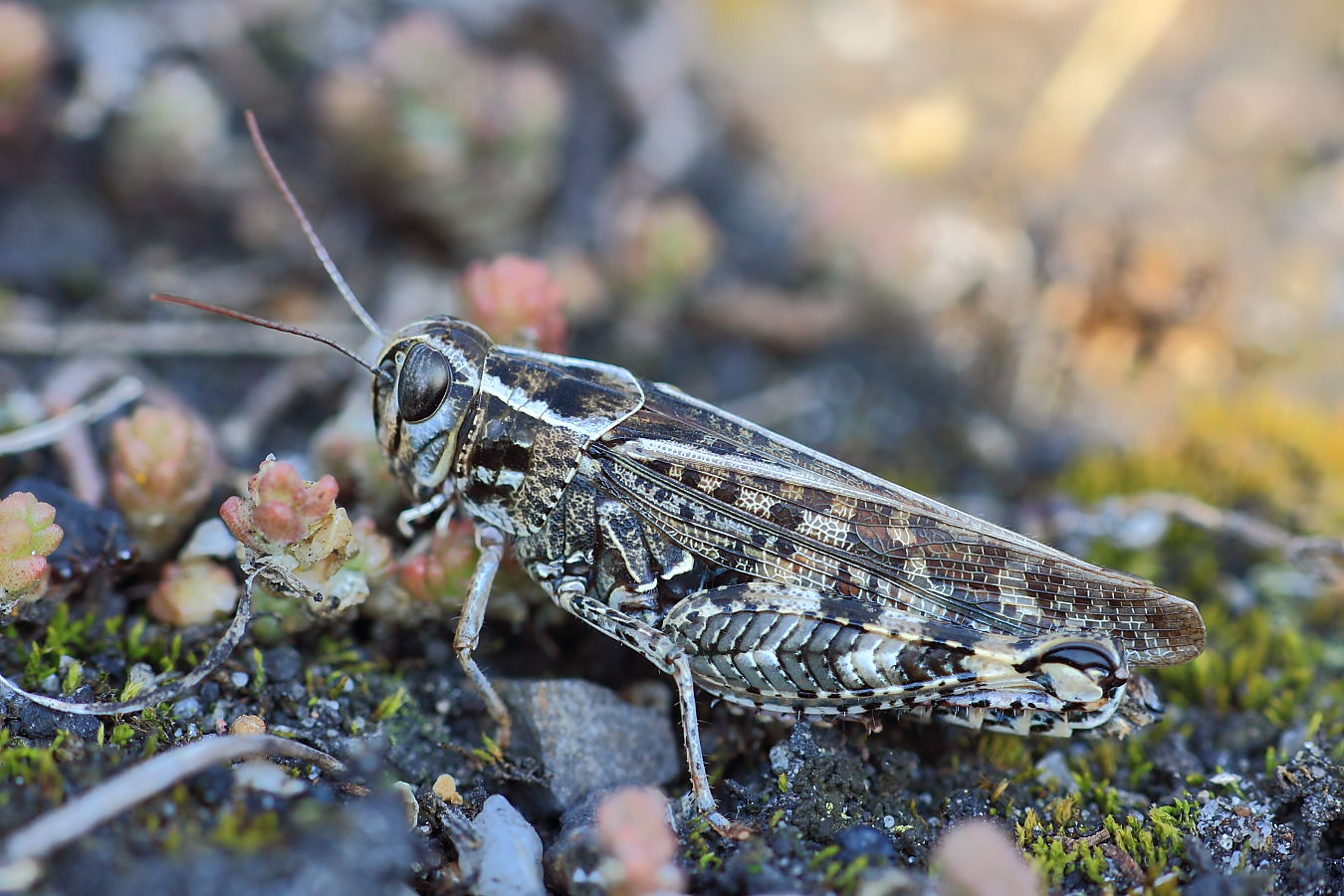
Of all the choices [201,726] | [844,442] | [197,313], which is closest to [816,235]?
[844,442]

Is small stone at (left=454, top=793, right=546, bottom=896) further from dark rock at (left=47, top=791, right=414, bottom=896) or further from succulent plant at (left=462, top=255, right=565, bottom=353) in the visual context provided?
succulent plant at (left=462, top=255, right=565, bottom=353)

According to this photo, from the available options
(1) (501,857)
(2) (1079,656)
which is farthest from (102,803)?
(2) (1079,656)

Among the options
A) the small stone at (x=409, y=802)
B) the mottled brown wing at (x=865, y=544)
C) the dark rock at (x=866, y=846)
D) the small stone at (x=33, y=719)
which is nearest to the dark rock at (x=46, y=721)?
the small stone at (x=33, y=719)

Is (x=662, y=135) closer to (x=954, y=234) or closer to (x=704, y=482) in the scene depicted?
(x=954, y=234)

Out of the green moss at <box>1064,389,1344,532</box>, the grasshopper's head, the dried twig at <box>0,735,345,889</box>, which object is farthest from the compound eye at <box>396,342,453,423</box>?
the green moss at <box>1064,389,1344,532</box>

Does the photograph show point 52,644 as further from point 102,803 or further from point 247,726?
point 102,803

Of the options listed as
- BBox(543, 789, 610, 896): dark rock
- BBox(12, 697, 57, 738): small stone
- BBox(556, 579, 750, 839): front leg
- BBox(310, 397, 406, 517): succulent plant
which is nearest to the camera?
BBox(543, 789, 610, 896): dark rock
